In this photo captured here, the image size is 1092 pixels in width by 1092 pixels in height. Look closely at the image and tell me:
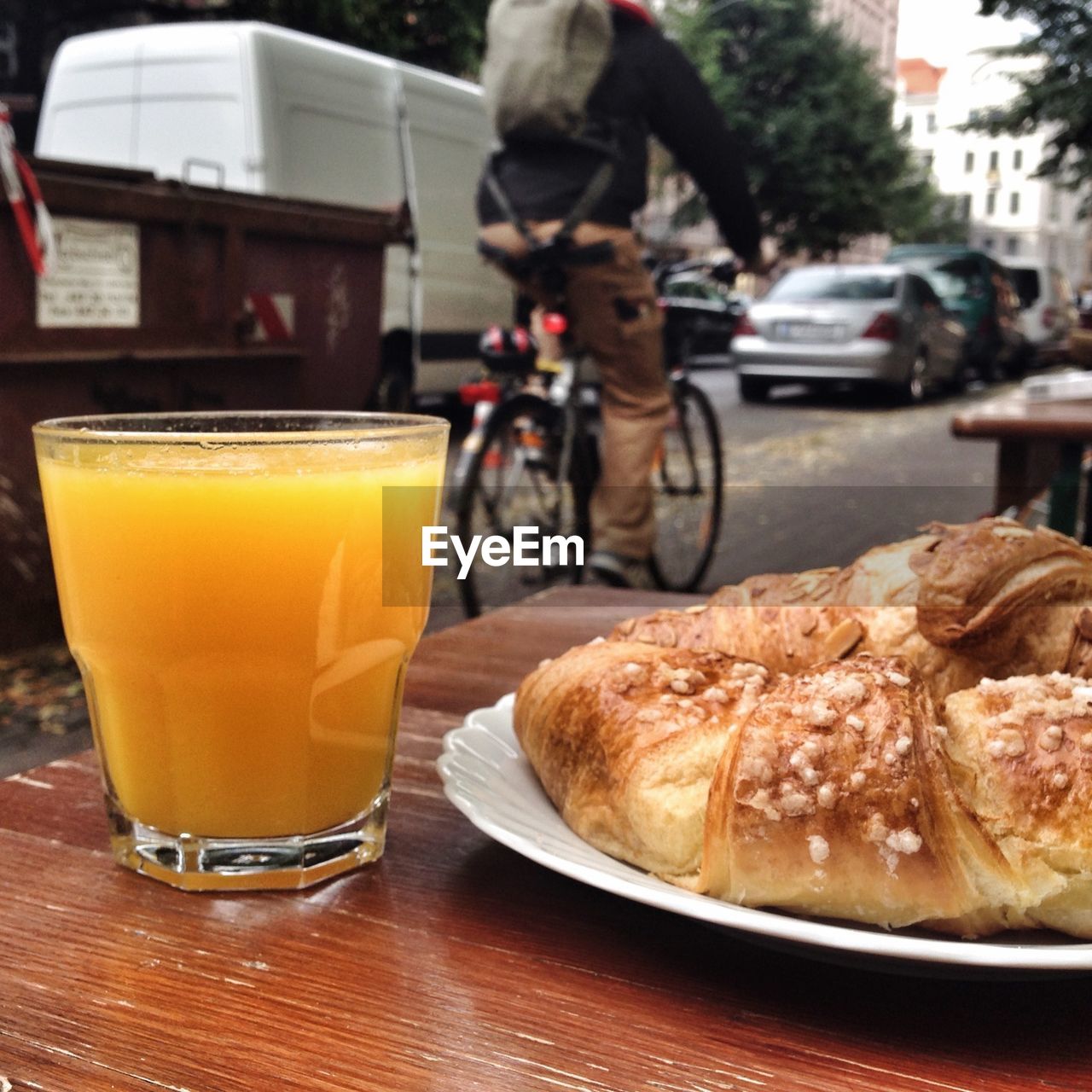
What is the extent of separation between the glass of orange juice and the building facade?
1.22m

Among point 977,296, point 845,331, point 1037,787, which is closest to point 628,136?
point 1037,787

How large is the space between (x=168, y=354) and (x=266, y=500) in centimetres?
351

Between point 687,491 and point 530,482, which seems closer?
point 530,482

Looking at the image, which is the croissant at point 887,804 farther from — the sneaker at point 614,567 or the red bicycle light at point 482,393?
the red bicycle light at point 482,393

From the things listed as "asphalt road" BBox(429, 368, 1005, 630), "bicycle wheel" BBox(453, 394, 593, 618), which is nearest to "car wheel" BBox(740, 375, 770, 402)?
"asphalt road" BBox(429, 368, 1005, 630)

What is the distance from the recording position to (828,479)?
7824 mm

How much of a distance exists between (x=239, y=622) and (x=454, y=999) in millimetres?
230

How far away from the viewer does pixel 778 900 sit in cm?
57

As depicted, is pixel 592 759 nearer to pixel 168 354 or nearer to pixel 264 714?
pixel 264 714

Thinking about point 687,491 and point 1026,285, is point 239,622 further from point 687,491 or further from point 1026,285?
point 1026,285

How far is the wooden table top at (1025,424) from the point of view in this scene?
286 centimetres

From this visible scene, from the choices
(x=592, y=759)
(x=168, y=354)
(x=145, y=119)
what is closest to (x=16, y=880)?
(x=592, y=759)

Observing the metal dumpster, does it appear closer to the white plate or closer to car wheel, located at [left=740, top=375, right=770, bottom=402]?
the white plate

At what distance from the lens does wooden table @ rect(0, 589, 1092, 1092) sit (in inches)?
20.1
